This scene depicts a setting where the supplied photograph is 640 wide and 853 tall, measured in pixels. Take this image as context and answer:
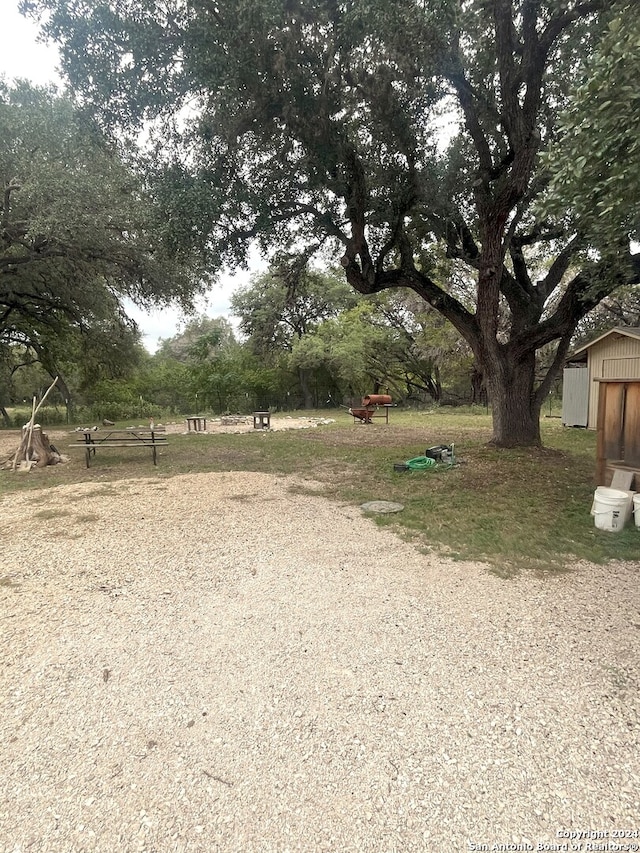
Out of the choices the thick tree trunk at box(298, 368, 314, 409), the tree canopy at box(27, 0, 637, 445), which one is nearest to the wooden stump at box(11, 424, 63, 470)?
the tree canopy at box(27, 0, 637, 445)

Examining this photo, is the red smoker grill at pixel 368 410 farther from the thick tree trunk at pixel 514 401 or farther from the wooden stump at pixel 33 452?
the wooden stump at pixel 33 452

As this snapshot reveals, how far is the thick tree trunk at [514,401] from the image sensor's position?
26.8 feet

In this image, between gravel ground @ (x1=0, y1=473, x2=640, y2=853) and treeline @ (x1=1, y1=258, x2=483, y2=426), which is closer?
gravel ground @ (x1=0, y1=473, x2=640, y2=853)

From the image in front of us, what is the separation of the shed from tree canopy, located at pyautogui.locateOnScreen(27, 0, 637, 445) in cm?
133

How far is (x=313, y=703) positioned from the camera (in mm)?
1895

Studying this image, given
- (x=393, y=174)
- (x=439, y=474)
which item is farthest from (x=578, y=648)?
(x=393, y=174)

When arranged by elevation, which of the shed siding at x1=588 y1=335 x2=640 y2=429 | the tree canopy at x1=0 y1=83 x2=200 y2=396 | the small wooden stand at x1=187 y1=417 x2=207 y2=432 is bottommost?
the small wooden stand at x1=187 y1=417 x2=207 y2=432

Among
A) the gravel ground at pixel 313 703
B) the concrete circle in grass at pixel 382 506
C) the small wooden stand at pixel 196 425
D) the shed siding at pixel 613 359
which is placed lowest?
the gravel ground at pixel 313 703

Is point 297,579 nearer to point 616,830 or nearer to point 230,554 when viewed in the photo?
point 230,554

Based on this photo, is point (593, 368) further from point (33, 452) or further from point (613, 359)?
point (33, 452)

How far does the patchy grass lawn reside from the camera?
3752 mm

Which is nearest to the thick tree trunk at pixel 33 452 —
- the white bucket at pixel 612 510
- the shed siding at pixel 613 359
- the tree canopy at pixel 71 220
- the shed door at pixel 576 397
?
the tree canopy at pixel 71 220

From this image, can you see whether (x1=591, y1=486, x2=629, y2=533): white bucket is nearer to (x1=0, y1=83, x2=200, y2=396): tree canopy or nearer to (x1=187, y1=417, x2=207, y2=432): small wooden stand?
(x1=0, y1=83, x2=200, y2=396): tree canopy

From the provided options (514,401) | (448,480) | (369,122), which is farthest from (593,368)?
(369,122)
